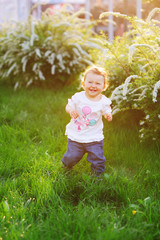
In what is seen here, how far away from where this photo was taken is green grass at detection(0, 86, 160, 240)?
1.71 m

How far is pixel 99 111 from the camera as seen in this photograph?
242 cm

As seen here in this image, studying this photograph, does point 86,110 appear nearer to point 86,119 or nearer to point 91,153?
point 86,119

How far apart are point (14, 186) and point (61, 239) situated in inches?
30.5

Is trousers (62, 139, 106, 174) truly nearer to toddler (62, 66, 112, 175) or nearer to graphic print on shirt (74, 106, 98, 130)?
toddler (62, 66, 112, 175)

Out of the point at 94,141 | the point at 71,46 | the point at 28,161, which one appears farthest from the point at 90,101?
the point at 71,46

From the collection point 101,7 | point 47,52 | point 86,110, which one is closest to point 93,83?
point 86,110

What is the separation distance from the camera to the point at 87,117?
2.42m

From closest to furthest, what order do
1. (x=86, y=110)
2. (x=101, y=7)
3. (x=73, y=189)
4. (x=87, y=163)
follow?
(x=73, y=189) → (x=86, y=110) → (x=87, y=163) → (x=101, y=7)

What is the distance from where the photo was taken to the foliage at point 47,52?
17.1ft

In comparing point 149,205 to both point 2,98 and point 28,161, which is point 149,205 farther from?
point 2,98

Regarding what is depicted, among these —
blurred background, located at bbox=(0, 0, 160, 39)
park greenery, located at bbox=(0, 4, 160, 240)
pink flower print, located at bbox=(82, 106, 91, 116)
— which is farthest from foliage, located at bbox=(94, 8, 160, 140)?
blurred background, located at bbox=(0, 0, 160, 39)

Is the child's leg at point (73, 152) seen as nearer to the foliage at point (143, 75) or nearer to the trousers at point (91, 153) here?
the trousers at point (91, 153)

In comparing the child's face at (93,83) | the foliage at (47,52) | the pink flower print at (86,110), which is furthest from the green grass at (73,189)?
the foliage at (47,52)

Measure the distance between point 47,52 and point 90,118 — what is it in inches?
119
